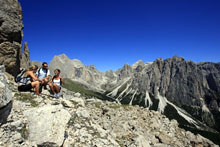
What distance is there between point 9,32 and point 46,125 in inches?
733

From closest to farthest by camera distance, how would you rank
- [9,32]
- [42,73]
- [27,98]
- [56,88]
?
[27,98], [42,73], [56,88], [9,32]

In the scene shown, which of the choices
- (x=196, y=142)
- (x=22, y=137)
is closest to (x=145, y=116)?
(x=196, y=142)

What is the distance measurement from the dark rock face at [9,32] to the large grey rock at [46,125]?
14952 millimetres

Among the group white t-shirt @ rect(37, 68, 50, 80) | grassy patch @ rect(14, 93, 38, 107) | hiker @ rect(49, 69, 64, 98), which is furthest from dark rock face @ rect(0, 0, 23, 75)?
grassy patch @ rect(14, 93, 38, 107)

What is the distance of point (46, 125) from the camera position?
8602 mm

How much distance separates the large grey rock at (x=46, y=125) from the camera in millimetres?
8047

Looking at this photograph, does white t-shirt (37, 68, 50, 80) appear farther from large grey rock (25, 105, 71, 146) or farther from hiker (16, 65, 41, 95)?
large grey rock (25, 105, 71, 146)

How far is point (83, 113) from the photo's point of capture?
13484 mm

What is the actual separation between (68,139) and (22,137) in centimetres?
297

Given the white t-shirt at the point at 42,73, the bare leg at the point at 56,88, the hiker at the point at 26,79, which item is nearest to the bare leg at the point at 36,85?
the hiker at the point at 26,79

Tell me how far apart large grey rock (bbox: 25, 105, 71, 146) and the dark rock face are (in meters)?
15.0

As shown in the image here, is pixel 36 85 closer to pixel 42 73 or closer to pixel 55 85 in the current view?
pixel 42 73

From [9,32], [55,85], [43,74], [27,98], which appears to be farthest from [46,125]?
[9,32]

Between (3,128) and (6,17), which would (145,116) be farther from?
(6,17)
